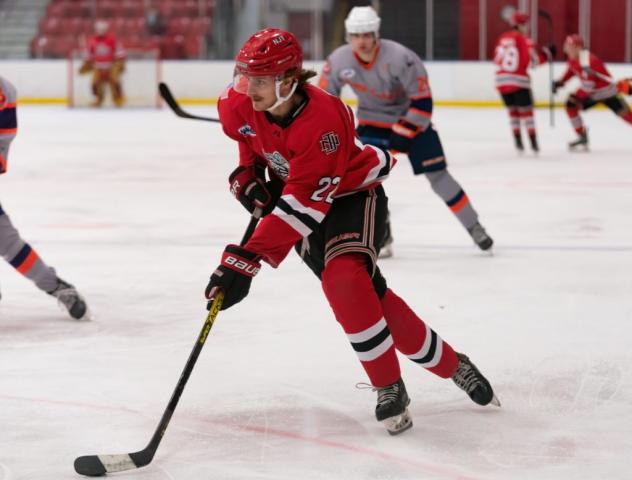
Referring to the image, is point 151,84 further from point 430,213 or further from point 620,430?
point 620,430

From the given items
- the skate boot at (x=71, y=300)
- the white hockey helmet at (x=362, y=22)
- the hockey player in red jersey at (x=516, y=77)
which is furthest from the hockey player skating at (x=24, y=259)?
the hockey player in red jersey at (x=516, y=77)

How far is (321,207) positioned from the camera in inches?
95.9

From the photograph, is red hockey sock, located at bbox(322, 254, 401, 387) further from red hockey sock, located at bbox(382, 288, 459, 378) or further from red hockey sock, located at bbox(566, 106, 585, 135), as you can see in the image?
red hockey sock, located at bbox(566, 106, 585, 135)

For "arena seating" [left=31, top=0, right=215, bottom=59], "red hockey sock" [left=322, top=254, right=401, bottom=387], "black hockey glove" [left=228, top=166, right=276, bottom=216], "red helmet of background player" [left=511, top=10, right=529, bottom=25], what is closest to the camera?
"red hockey sock" [left=322, top=254, right=401, bottom=387]

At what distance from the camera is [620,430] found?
2.62 meters

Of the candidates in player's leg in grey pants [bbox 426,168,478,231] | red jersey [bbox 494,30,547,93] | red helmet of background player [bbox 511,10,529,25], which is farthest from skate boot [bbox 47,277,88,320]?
red helmet of background player [bbox 511,10,529,25]

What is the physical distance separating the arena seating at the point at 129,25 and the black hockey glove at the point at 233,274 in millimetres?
13262

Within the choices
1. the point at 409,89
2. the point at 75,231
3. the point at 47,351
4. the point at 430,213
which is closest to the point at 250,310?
the point at 47,351

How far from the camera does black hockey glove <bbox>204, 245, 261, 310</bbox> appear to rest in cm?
237

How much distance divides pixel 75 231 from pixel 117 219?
409 millimetres

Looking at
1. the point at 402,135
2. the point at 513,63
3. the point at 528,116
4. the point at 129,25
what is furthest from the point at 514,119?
the point at 129,25

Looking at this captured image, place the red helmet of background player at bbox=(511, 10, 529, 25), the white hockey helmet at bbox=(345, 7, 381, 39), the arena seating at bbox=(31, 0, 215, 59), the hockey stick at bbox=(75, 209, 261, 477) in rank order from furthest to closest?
1. the arena seating at bbox=(31, 0, 215, 59)
2. the red helmet of background player at bbox=(511, 10, 529, 25)
3. the white hockey helmet at bbox=(345, 7, 381, 39)
4. the hockey stick at bbox=(75, 209, 261, 477)

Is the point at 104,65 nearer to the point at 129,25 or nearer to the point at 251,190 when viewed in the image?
the point at 129,25

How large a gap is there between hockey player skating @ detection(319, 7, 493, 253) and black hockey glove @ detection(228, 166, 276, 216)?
1.89 meters
